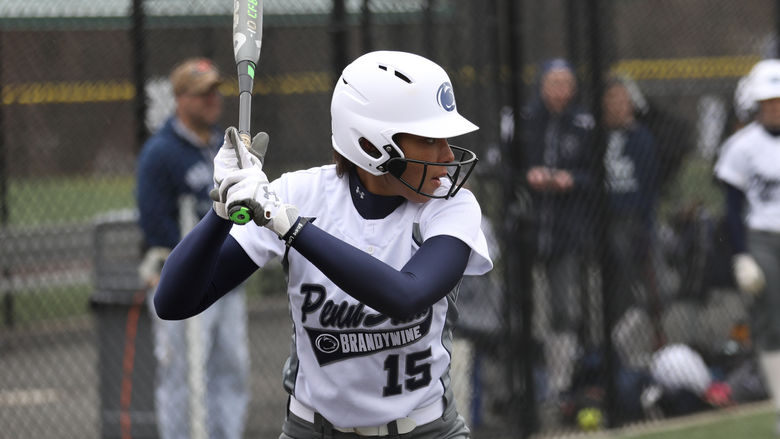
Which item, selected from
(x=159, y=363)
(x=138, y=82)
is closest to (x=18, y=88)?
(x=138, y=82)

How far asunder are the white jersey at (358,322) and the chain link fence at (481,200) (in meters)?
2.22

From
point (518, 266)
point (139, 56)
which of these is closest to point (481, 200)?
point (518, 266)

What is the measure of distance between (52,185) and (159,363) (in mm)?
2339

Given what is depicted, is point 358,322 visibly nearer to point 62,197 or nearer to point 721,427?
point 721,427

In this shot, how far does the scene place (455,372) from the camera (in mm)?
5152

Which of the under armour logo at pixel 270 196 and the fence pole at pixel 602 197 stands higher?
the under armour logo at pixel 270 196

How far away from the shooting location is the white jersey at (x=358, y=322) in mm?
2639

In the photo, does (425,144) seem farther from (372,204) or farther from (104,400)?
(104,400)

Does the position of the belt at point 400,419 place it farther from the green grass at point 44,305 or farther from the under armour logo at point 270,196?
the green grass at point 44,305

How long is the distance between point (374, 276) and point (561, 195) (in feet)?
12.0

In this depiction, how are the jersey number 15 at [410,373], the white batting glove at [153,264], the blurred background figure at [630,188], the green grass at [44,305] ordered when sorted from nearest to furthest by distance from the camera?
1. the jersey number 15 at [410,373]
2. the white batting glove at [153,264]
3. the blurred background figure at [630,188]
4. the green grass at [44,305]

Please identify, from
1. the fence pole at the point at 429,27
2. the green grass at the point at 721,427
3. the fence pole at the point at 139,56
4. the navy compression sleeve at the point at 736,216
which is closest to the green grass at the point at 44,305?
the fence pole at the point at 139,56

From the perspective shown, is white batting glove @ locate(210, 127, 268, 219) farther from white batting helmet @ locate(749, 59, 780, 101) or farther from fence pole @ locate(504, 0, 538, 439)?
white batting helmet @ locate(749, 59, 780, 101)

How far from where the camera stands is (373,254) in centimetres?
266
